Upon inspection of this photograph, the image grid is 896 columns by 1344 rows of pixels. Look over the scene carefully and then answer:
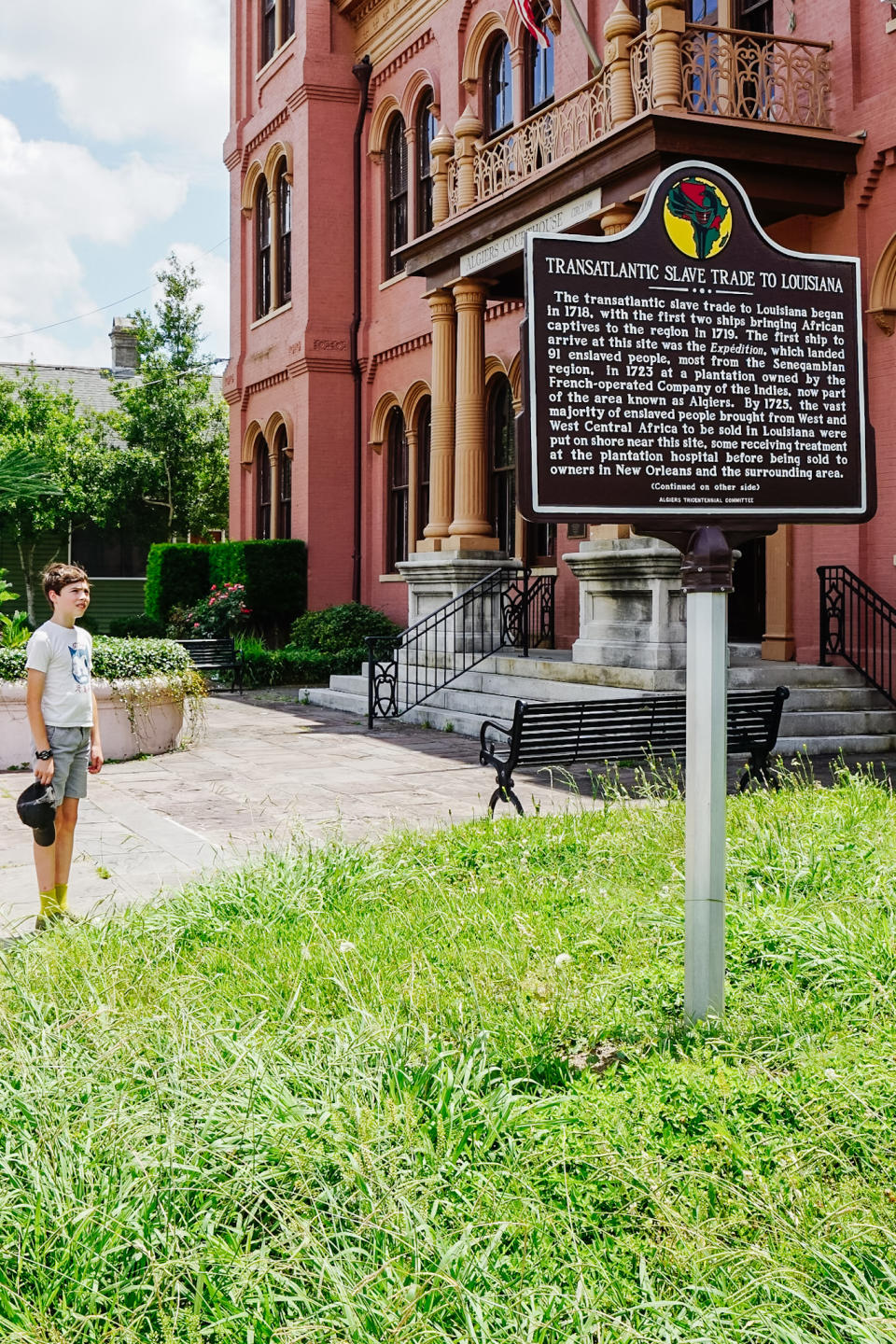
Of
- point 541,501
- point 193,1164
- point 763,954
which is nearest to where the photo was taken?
point 193,1164

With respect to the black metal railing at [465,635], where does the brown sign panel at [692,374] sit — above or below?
above

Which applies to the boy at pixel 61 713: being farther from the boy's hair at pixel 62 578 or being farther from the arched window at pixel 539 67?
the arched window at pixel 539 67

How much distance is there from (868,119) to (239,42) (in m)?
19.1

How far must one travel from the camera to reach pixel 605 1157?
3.20 meters

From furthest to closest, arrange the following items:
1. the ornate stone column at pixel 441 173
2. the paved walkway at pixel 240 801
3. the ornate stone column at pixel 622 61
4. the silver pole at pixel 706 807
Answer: the ornate stone column at pixel 441 173
the ornate stone column at pixel 622 61
the paved walkway at pixel 240 801
the silver pole at pixel 706 807

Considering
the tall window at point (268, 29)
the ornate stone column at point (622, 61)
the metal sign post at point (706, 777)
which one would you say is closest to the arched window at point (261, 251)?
the tall window at point (268, 29)

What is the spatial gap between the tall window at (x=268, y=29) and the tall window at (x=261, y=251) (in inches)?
98.8

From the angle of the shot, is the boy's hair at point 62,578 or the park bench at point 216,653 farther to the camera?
the park bench at point 216,653

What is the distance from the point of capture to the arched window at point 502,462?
19.2 m

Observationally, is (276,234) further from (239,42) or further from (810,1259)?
(810,1259)

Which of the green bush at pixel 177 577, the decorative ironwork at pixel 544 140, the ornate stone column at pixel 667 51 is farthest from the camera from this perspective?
the green bush at pixel 177 577

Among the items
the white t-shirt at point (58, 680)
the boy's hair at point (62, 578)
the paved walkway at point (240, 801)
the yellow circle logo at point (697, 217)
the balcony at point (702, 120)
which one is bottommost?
the paved walkway at point (240, 801)

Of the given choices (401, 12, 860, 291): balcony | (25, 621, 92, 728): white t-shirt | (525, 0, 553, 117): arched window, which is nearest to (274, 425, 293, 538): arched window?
(525, 0, 553, 117): arched window

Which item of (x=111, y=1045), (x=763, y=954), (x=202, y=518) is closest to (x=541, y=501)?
(x=763, y=954)
